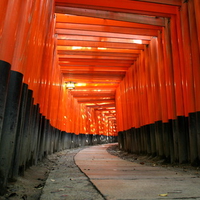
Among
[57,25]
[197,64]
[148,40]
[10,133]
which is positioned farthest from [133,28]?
[10,133]

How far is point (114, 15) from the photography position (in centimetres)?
629

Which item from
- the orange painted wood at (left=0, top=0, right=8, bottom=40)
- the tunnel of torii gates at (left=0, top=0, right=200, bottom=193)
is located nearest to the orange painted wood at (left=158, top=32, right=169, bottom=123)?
the tunnel of torii gates at (left=0, top=0, right=200, bottom=193)

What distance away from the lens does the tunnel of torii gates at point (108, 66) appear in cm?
225

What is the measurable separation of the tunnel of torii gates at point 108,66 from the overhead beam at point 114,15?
0.03m

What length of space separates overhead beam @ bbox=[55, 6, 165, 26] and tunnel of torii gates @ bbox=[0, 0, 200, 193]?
0.03 metres

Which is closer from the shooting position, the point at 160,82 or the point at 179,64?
the point at 179,64

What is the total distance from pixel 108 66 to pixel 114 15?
393 centimetres

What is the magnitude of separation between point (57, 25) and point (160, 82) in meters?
3.82

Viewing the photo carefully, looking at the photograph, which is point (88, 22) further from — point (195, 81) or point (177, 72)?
point (195, 81)

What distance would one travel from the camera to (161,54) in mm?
6543

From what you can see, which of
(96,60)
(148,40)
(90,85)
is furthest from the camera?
(90,85)

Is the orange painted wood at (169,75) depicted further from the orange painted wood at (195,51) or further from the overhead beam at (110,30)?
the orange painted wood at (195,51)

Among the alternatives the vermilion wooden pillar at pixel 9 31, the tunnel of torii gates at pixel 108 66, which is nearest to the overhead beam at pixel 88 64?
the tunnel of torii gates at pixel 108 66

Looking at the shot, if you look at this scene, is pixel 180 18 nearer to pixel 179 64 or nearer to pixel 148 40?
pixel 179 64
